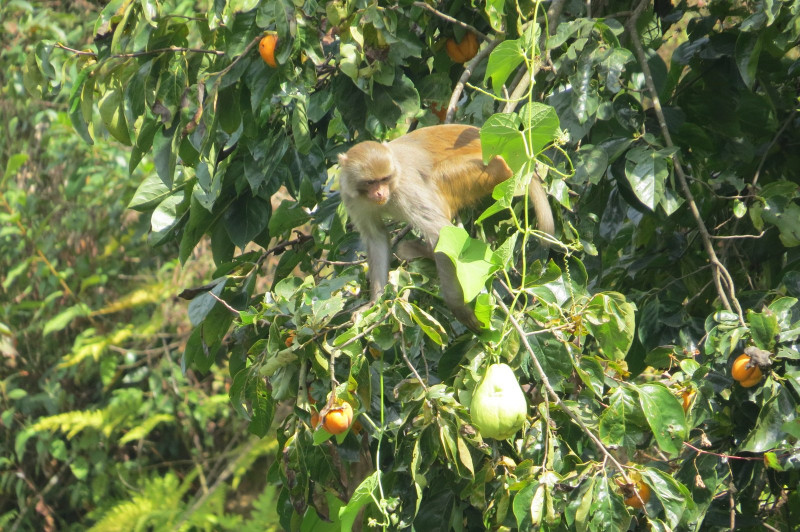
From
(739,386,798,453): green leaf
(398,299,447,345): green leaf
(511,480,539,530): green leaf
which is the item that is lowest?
(739,386,798,453): green leaf

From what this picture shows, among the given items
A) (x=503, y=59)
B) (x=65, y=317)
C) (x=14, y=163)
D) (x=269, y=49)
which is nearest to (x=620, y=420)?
(x=503, y=59)

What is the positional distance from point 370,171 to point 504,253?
1184mm

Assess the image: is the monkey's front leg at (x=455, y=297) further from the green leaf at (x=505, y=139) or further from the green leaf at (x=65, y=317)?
the green leaf at (x=65, y=317)

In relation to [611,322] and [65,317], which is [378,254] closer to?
[611,322]

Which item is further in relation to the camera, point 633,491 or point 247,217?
point 247,217

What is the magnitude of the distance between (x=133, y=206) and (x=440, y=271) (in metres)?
1.41

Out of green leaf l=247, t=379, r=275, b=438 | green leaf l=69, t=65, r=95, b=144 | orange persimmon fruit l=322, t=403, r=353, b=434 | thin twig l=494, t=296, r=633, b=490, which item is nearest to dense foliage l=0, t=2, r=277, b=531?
green leaf l=69, t=65, r=95, b=144

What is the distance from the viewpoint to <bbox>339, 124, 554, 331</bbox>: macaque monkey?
319 cm

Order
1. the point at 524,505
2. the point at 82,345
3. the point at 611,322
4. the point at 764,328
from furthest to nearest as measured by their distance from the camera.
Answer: the point at 82,345, the point at 764,328, the point at 611,322, the point at 524,505

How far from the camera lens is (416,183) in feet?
10.9

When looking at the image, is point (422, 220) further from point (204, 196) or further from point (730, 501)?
point (730, 501)

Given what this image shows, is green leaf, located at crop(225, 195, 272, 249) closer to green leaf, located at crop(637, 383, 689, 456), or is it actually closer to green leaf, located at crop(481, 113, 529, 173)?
green leaf, located at crop(481, 113, 529, 173)

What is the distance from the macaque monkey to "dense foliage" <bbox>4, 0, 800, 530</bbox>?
0.35 ft


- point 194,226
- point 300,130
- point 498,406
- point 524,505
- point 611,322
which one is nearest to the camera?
point 498,406
